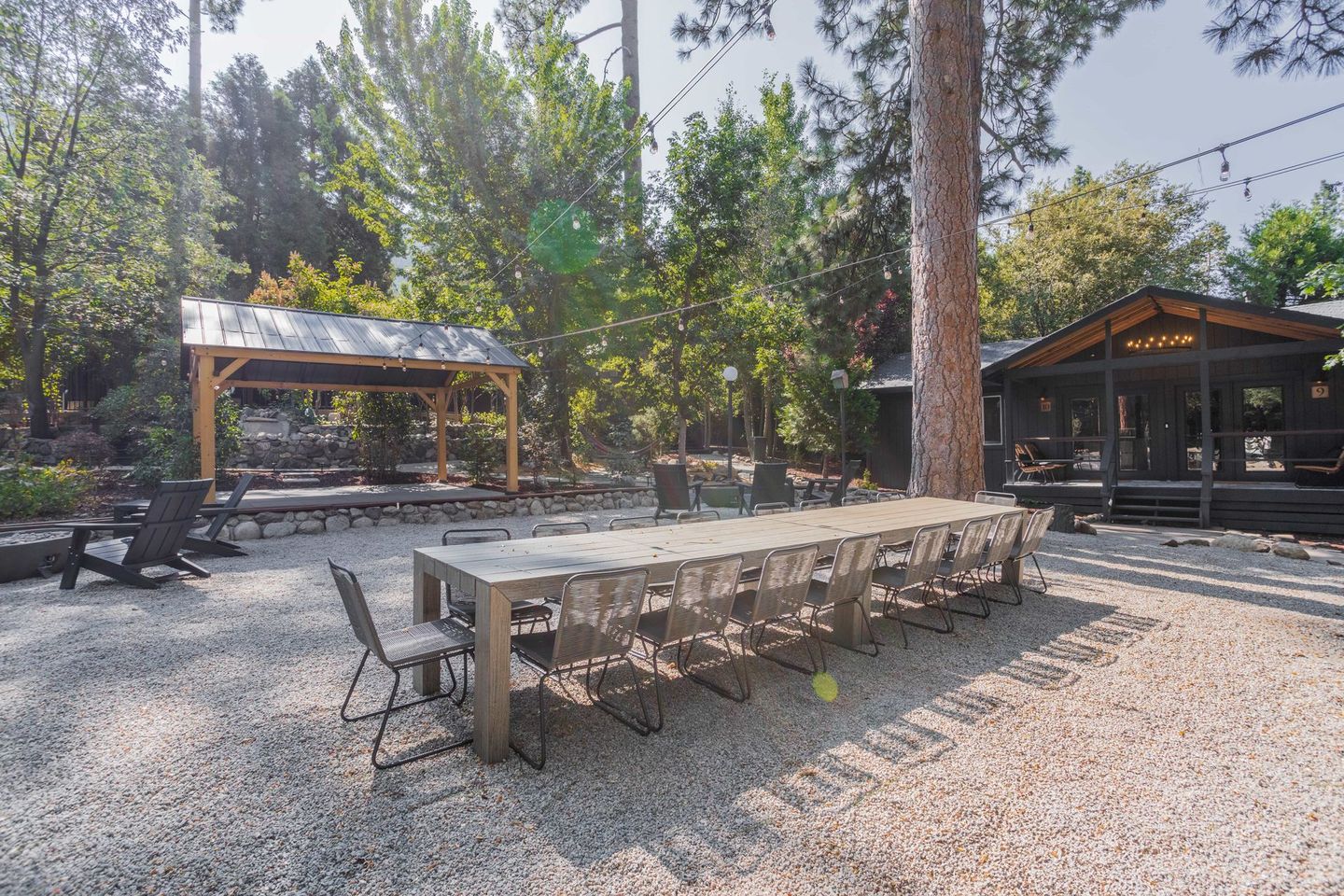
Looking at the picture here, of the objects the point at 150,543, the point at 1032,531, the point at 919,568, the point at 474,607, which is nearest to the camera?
the point at 474,607

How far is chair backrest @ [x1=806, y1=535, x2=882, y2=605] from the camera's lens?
3736mm

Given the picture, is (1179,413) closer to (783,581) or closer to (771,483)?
(771,483)

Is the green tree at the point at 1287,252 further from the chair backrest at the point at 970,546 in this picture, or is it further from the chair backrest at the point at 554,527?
the chair backrest at the point at 554,527

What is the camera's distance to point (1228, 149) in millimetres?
6008

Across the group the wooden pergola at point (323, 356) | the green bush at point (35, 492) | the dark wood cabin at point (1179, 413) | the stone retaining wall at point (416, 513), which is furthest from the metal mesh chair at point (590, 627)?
the dark wood cabin at point (1179, 413)

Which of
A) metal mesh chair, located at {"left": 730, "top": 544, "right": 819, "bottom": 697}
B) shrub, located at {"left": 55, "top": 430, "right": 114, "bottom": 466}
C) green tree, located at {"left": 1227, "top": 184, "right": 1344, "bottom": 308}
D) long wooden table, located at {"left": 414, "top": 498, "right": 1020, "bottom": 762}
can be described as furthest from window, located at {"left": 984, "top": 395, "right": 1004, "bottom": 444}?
green tree, located at {"left": 1227, "top": 184, "right": 1344, "bottom": 308}

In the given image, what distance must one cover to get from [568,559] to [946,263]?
242 inches

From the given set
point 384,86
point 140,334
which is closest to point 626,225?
point 384,86

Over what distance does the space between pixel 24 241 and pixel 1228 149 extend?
18.2 metres

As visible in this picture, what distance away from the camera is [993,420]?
13.1 metres

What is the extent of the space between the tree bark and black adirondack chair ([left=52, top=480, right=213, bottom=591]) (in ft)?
24.7

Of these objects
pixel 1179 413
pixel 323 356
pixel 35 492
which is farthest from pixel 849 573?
pixel 1179 413

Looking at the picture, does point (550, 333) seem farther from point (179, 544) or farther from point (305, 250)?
point (305, 250)

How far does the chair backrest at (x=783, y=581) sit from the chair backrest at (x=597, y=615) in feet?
2.46
